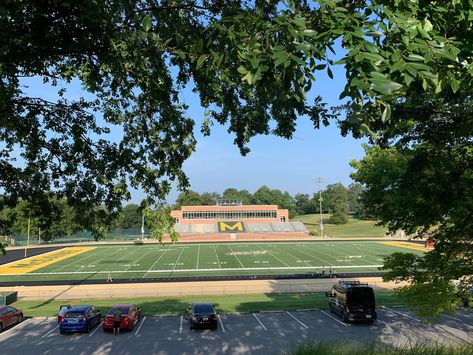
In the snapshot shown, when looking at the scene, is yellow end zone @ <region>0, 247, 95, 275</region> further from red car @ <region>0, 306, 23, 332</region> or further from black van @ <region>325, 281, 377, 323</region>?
black van @ <region>325, 281, 377, 323</region>

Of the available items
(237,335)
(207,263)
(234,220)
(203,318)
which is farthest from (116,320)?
(234,220)

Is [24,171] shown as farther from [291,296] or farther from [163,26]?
[291,296]

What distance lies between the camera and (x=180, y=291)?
105 feet

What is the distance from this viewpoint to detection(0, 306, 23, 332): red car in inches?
847

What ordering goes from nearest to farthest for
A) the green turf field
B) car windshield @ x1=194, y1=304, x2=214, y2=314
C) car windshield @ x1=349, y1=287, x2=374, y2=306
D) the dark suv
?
the dark suv
car windshield @ x1=194, y1=304, x2=214, y2=314
car windshield @ x1=349, y1=287, x2=374, y2=306
the green turf field

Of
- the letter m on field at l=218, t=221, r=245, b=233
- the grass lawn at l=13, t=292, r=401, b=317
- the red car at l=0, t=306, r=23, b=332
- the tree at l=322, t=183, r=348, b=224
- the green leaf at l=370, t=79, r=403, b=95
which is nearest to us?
the green leaf at l=370, t=79, r=403, b=95

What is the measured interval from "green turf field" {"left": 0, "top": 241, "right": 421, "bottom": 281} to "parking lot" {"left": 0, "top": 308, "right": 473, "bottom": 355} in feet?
60.2

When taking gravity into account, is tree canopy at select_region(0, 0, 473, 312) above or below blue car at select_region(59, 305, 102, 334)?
above

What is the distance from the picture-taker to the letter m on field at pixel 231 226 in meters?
99.9

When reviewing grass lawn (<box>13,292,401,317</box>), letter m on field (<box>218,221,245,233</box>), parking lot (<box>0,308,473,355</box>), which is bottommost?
grass lawn (<box>13,292,401,317</box>)

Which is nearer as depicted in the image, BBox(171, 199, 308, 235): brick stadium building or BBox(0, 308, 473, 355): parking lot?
BBox(0, 308, 473, 355): parking lot

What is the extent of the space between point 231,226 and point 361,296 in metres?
80.5

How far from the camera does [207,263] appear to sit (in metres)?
50.2

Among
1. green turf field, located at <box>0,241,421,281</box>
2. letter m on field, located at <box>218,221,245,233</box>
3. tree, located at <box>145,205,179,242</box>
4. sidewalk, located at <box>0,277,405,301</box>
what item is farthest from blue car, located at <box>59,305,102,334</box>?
letter m on field, located at <box>218,221,245,233</box>
